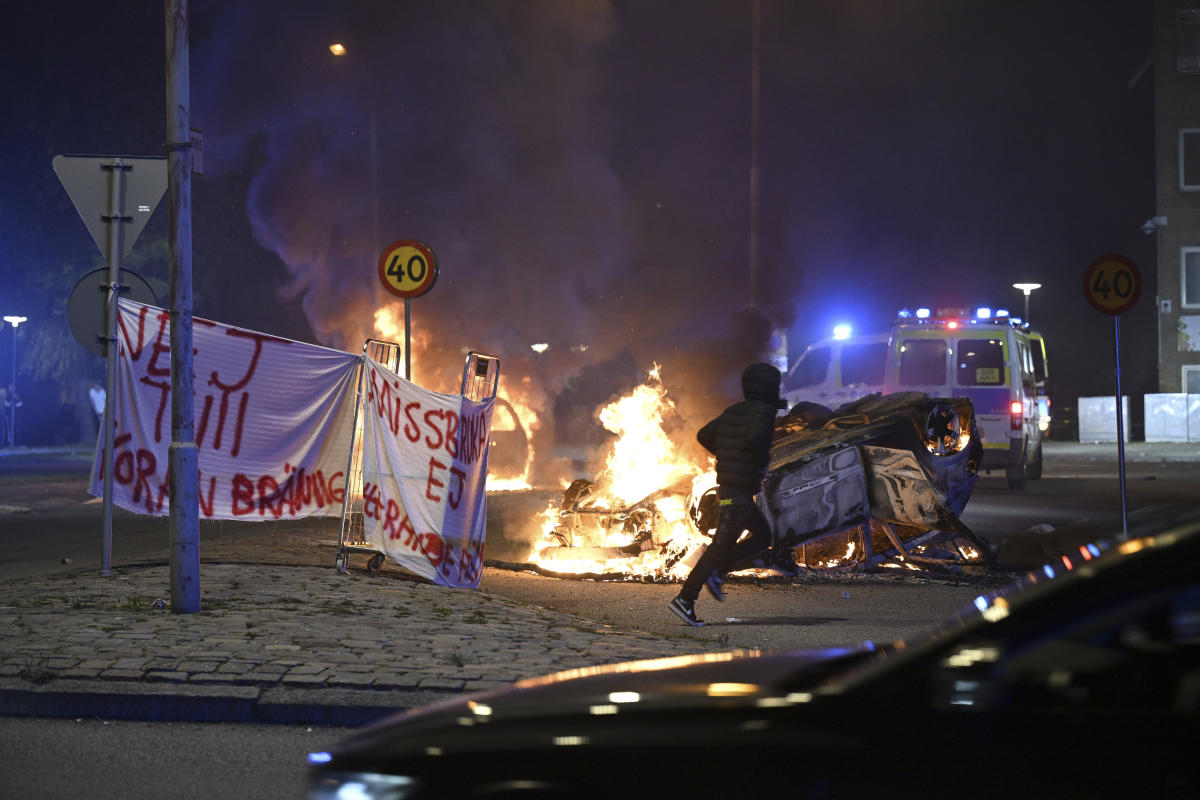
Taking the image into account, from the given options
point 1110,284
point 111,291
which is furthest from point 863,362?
point 111,291

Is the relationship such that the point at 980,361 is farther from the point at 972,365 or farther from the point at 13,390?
the point at 13,390

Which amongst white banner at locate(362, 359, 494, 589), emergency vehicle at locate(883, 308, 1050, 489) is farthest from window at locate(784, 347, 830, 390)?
white banner at locate(362, 359, 494, 589)

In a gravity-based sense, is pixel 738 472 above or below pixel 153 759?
above

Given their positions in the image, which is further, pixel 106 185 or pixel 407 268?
pixel 407 268

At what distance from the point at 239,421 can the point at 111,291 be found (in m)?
1.34

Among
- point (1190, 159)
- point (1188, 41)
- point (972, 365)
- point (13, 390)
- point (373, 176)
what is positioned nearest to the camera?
point (972, 365)

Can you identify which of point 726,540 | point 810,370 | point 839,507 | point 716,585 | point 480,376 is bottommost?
point 716,585

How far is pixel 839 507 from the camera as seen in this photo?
9.92 meters

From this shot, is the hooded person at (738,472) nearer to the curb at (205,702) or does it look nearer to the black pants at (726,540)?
the black pants at (726,540)

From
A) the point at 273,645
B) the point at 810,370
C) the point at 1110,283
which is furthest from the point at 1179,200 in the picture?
the point at 273,645

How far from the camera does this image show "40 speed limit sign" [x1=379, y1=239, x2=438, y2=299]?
10016 millimetres

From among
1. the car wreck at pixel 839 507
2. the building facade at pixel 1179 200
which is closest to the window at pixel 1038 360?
the car wreck at pixel 839 507

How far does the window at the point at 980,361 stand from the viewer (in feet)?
57.1

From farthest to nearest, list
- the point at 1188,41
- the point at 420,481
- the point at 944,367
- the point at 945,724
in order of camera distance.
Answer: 1. the point at 1188,41
2. the point at 944,367
3. the point at 420,481
4. the point at 945,724
